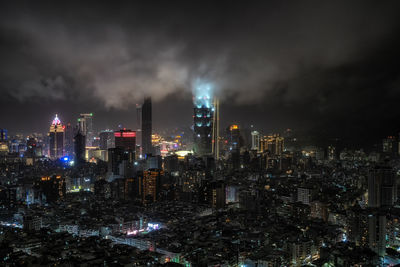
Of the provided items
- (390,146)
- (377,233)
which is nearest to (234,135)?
(390,146)

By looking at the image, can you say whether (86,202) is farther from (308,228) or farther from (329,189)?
(329,189)

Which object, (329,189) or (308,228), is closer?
(308,228)

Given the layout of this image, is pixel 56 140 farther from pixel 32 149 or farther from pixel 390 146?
pixel 390 146

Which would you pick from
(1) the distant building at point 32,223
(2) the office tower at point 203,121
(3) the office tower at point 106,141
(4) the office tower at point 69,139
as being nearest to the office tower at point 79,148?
(4) the office tower at point 69,139

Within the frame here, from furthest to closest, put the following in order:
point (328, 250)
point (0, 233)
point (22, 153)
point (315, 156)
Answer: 1. point (22, 153)
2. point (315, 156)
3. point (0, 233)
4. point (328, 250)

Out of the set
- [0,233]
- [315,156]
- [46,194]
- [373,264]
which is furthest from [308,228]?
[315,156]

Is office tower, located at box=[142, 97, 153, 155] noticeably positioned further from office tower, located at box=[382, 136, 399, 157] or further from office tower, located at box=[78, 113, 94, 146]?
office tower, located at box=[382, 136, 399, 157]
